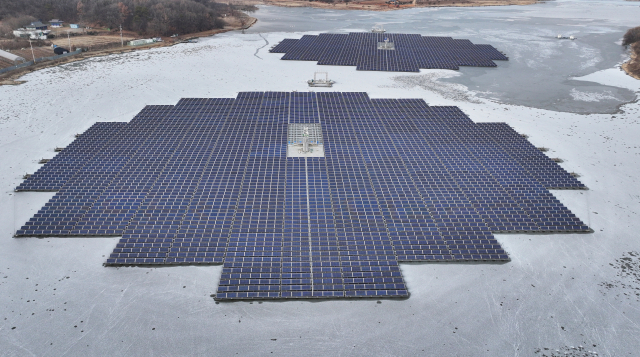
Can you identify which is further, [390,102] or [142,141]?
[390,102]

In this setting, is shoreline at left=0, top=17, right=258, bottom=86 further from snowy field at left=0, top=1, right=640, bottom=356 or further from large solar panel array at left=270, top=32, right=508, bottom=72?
large solar panel array at left=270, top=32, right=508, bottom=72

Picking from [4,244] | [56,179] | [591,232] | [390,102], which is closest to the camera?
[4,244]

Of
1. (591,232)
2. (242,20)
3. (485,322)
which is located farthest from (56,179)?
(242,20)

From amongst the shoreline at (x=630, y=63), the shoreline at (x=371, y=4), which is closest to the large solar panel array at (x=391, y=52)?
the shoreline at (x=630, y=63)

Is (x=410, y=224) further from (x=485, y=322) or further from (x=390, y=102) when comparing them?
(x=390, y=102)

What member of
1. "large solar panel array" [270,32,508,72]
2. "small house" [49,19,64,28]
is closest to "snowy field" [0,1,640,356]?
"large solar panel array" [270,32,508,72]

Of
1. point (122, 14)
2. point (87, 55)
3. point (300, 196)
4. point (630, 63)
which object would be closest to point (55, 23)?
point (122, 14)
